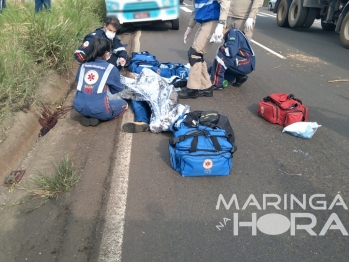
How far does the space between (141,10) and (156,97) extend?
6.26 meters

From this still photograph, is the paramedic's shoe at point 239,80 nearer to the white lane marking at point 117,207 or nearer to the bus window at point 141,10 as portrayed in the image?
the white lane marking at point 117,207

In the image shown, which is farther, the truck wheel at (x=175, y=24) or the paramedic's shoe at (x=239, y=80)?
the truck wheel at (x=175, y=24)

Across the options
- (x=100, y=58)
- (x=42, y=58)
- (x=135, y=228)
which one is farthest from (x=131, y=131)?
(x=42, y=58)

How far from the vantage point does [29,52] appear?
521cm

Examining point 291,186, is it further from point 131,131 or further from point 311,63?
point 311,63

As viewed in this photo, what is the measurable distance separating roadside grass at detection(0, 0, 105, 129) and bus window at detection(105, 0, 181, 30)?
2.91 metres

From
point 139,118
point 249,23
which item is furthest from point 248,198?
point 249,23

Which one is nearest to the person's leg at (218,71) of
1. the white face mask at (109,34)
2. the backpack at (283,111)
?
the backpack at (283,111)

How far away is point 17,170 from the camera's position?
134 inches

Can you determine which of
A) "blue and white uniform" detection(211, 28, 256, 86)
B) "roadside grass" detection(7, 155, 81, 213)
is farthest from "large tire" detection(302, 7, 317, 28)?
"roadside grass" detection(7, 155, 81, 213)

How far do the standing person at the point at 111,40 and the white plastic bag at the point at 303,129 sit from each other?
258cm

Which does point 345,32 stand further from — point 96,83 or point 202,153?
point 202,153

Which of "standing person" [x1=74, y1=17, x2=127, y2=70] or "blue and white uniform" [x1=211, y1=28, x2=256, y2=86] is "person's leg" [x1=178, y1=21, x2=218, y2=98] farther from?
"standing person" [x1=74, y1=17, x2=127, y2=70]

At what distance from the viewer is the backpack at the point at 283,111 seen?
4.16m
